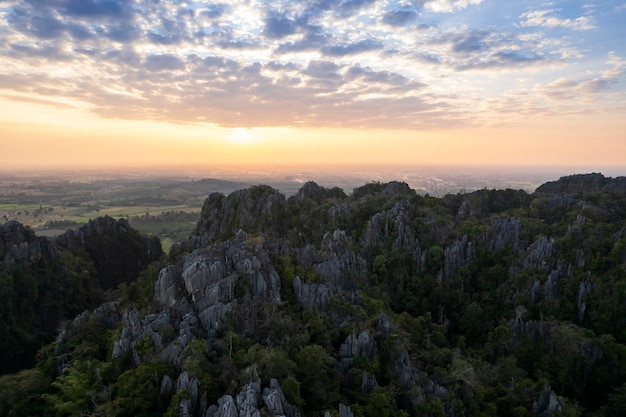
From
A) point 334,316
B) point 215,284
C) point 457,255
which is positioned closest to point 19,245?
point 215,284

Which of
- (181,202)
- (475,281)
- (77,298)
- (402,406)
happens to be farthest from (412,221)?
(181,202)

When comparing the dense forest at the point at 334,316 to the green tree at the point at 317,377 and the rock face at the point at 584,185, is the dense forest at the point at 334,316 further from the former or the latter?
the rock face at the point at 584,185

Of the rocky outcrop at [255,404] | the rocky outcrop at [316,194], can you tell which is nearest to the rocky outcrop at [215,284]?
the rocky outcrop at [255,404]

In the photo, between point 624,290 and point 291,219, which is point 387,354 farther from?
point 291,219

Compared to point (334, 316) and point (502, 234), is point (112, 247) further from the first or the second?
point (502, 234)

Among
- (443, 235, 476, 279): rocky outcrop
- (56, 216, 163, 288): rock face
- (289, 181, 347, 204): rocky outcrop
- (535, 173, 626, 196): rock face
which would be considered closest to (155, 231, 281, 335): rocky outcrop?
(443, 235, 476, 279): rocky outcrop

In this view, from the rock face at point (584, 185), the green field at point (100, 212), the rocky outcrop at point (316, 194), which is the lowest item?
the green field at point (100, 212)

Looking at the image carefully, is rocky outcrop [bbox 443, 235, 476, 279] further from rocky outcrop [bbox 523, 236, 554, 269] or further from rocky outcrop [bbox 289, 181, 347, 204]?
rocky outcrop [bbox 289, 181, 347, 204]
